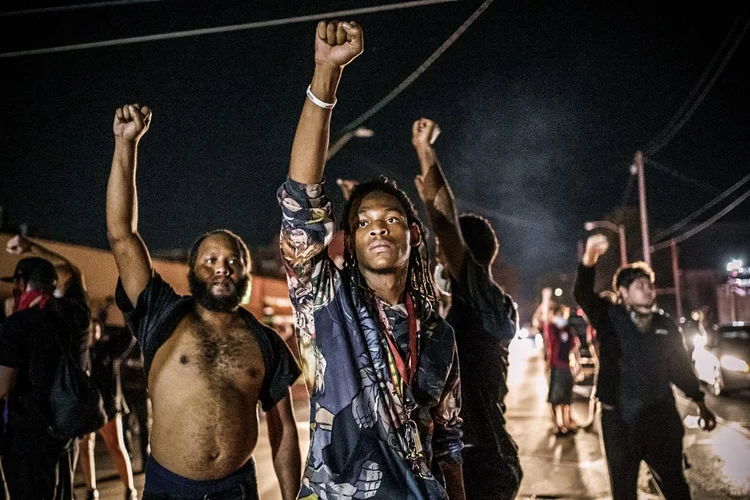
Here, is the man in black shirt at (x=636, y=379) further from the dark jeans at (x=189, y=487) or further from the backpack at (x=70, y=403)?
the backpack at (x=70, y=403)

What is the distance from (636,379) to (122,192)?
3.82 m

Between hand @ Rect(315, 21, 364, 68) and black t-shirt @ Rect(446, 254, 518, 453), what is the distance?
5.18ft

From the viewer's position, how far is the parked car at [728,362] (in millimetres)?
14172

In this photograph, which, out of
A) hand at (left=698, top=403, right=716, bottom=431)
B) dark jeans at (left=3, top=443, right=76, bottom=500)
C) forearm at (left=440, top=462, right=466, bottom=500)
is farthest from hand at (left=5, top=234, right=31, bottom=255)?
hand at (left=698, top=403, right=716, bottom=431)

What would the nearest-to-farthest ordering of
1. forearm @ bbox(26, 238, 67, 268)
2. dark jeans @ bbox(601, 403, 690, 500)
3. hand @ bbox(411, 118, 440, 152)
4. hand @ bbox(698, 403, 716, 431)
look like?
hand @ bbox(411, 118, 440, 152)
dark jeans @ bbox(601, 403, 690, 500)
hand @ bbox(698, 403, 716, 431)
forearm @ bbox(26, 238, 67, 268)

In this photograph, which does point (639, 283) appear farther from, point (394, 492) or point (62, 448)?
point (62, 448)

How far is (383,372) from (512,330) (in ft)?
4.68

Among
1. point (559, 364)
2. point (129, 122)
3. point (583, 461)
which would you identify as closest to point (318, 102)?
point (129, 122)

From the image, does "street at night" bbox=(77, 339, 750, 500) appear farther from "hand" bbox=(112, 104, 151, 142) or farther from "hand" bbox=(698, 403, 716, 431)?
"hand" bbox=(112, 104, 151, 142)

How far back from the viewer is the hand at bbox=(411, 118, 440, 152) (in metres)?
3.52

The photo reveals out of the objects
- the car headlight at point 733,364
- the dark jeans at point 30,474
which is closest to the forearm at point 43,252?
the dark jeans at point 30,474

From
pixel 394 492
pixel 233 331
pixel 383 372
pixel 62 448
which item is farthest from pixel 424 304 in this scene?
pixel 62 448

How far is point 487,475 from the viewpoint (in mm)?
3168

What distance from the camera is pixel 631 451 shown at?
4578 mm
